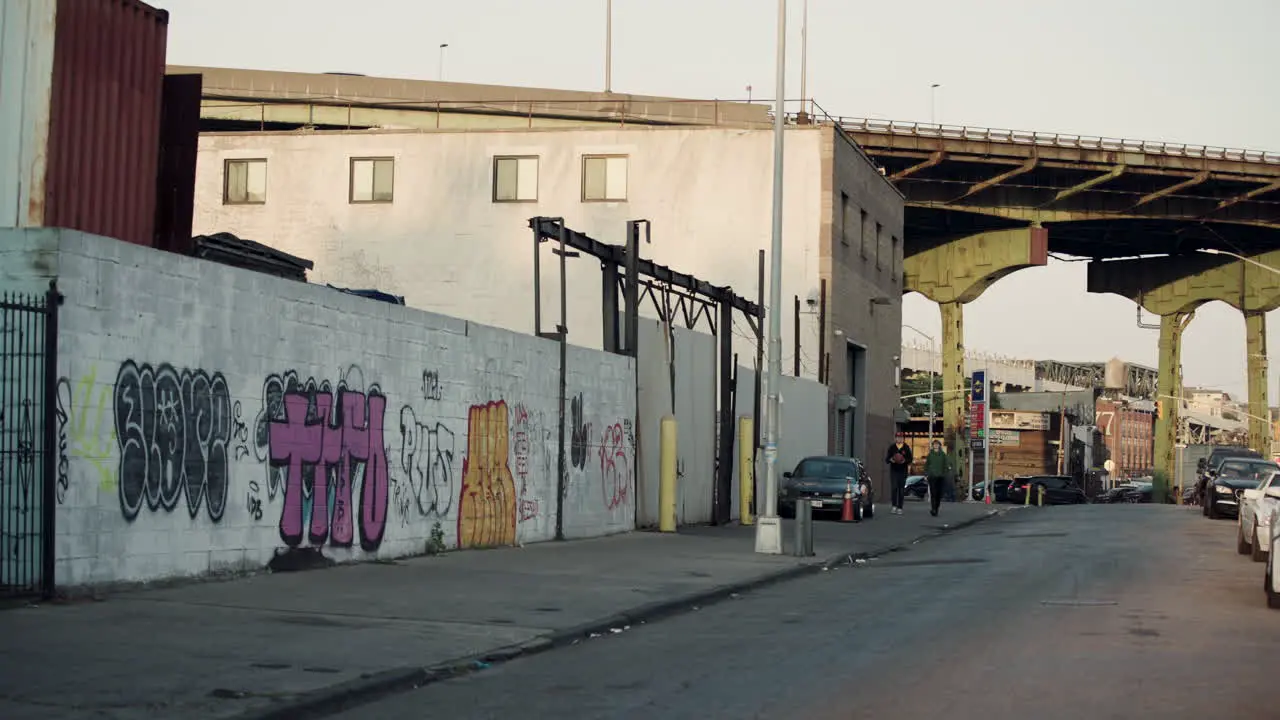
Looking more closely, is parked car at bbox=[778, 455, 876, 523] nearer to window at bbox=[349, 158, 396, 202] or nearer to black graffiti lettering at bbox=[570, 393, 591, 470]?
black graffiti lettering at bbox=[570, 393, 591, 470]

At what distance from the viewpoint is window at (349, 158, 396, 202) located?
2015 inches

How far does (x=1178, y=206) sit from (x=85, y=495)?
65.6m

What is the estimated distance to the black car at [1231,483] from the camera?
37.1 meters

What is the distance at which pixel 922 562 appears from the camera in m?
22.7

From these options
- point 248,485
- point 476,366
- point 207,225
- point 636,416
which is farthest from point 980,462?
point 248,485

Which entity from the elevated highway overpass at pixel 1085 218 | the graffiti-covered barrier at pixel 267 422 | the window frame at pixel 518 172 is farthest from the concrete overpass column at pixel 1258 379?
the graffiti-covered barrier at pixel 267 422

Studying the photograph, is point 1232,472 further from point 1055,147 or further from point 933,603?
point 1055,147

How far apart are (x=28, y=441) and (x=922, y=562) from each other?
13.7 meters

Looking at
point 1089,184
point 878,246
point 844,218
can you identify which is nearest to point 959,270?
point 1089,184

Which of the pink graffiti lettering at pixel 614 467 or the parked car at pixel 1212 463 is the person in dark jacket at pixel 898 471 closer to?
the parked car at pixel 1212 463

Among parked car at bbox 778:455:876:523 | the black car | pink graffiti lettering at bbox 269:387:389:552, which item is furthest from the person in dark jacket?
pink graffiti lettering at bbox 269:387:389:552

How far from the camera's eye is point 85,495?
43.5 feet

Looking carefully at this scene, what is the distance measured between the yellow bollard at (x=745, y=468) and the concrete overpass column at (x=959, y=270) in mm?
38290

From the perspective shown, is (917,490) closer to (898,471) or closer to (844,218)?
(844,218)
